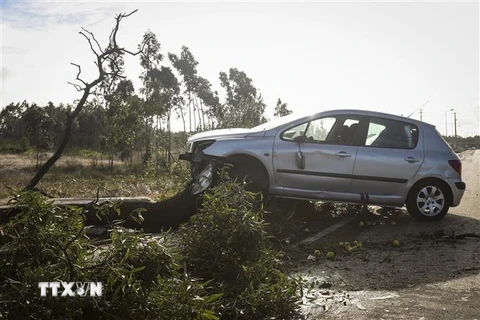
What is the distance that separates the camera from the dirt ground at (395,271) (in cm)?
484

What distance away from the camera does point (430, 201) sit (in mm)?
8961

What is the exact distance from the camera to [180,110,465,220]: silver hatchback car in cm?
870

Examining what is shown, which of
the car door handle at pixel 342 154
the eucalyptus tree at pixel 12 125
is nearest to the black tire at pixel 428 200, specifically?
the car door handle at pixel 342 154

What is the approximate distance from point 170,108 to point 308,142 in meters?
62.3

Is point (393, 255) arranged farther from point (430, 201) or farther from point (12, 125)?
point (12, 125)

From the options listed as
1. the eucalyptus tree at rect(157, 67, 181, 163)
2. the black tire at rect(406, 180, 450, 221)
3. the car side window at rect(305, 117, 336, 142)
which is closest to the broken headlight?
the car side window at rect(305, 117, 336, 142)

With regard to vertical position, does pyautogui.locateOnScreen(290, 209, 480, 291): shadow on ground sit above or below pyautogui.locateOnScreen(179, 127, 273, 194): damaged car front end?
below

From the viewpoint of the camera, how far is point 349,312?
186 inches

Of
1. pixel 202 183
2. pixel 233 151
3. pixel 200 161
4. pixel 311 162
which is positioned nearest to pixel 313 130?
pixel 311 162

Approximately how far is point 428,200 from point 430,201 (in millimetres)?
42

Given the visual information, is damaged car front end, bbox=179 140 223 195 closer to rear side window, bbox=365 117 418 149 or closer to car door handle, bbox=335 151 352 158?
car door handle, bbox=335 151 352 158

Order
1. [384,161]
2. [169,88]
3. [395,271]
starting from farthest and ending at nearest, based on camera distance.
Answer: [169,88] → [384,161] → [395,271]

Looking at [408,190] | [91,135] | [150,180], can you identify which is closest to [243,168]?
[408,190]

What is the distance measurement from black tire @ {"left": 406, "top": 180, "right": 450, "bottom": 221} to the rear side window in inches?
29.2
